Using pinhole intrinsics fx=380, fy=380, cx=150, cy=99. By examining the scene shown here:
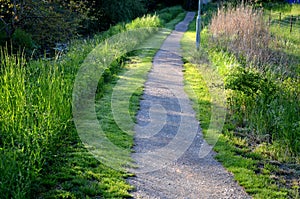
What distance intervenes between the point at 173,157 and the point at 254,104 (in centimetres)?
196

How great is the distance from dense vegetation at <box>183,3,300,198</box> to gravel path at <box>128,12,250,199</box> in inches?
7.8

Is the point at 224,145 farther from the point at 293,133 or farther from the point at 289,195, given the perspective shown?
the point at 289,195

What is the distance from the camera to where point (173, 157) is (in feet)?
14.5

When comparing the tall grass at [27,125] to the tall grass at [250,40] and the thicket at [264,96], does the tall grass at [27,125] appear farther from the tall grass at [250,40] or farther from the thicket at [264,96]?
the tall grass at [250,40]

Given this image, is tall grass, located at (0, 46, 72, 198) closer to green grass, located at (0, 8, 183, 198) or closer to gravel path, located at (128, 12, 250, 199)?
green grass, located at (0, 8, 183, 198)

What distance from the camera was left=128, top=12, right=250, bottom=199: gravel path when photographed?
3.68 m

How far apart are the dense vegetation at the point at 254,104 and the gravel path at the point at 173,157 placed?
0.20 meters

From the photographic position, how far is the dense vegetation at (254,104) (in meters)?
4.12

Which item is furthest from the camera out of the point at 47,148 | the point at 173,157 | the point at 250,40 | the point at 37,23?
the point at 37,23

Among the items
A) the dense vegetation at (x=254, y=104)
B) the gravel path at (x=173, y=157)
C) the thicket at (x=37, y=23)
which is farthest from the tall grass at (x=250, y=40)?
the thicket at (x=37, y=23)

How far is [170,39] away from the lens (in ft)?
51.7

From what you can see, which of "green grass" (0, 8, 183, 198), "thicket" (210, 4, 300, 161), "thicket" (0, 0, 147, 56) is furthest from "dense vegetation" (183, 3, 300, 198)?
"thicket" (0, 0, 147, 56)

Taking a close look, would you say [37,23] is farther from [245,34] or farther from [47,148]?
[47,148]

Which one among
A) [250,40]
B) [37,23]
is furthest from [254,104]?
[37,23]
